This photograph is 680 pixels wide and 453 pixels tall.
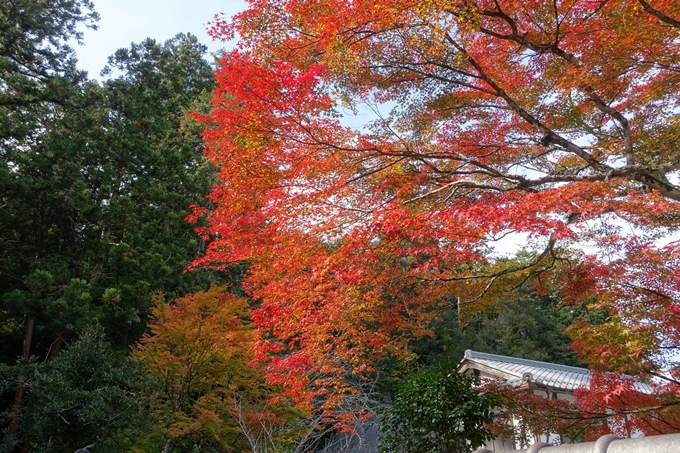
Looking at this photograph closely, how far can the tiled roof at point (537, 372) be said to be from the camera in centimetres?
951

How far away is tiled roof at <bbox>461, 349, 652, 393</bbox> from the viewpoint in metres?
9.51

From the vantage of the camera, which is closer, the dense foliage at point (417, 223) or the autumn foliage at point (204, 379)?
the dense foliage at point (417, 223)

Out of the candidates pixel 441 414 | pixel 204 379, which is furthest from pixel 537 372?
pixel 204 379

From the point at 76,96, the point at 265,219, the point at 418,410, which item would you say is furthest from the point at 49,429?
the point at 76,96

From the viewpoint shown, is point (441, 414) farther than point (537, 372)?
No

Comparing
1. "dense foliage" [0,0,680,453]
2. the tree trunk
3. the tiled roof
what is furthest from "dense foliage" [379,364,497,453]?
the tree trunk

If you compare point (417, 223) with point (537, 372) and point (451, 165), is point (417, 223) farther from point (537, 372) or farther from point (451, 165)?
point (537, 372)

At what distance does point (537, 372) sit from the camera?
10633 mm

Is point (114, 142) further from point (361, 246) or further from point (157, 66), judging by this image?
→ point (361, 246)

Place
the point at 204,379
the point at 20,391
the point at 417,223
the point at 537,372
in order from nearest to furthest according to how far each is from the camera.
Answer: the point at 417,223 → the point at 204,379 → the point at 537,372 → the point at 20,391

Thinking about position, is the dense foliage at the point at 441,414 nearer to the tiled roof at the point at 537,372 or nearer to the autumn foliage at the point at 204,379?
the autumn foliage at the point at 204,379

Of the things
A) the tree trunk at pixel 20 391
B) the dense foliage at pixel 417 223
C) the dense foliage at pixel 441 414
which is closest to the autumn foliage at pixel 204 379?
the dense foliage at pixel 417 223

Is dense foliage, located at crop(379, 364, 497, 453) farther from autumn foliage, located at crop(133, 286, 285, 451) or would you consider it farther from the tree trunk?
the tree trunk

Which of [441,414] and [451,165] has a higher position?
[451,165]
